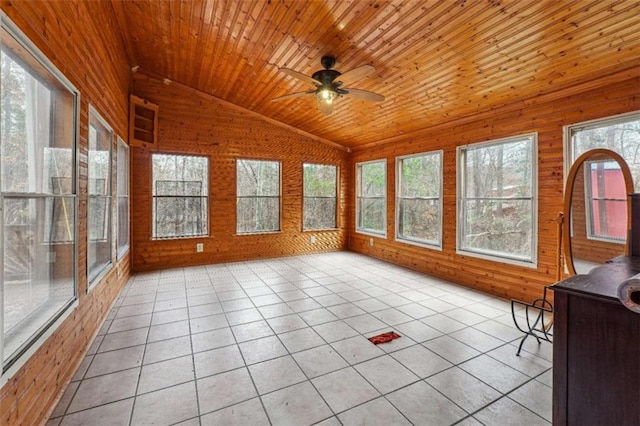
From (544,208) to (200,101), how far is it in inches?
229

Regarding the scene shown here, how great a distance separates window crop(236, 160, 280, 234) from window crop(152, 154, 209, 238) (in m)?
0.66

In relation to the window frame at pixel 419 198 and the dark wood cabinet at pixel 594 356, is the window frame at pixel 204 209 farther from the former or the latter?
the dark wood cabinet at pixel 594 356

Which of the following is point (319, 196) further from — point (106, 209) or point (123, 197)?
point (106, 209)

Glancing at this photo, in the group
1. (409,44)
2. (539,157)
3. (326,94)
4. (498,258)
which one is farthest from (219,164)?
(539,157)

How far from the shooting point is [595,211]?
2.58 m

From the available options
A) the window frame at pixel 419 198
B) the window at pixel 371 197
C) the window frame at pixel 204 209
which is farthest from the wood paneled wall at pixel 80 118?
the window at pixel 371 197

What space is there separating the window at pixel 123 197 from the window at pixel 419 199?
4.74m

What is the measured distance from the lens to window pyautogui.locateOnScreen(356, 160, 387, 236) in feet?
21.0

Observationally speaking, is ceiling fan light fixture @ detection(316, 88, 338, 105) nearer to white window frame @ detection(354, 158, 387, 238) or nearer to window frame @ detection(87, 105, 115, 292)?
window frame @ detection(87, 105, 115, 292)

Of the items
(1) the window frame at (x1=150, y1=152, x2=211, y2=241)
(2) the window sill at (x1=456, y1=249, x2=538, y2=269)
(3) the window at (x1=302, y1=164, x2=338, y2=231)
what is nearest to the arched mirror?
(2) the window sill at (x1=456, y1=249, x2=538, y2=269)

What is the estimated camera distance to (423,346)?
265 centimetres

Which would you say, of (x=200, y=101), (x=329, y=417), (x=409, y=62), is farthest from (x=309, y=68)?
(x=329, y=417)

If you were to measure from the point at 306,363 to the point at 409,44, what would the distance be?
10.5 ft

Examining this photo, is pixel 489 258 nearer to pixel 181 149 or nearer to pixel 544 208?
pixel 544 208
